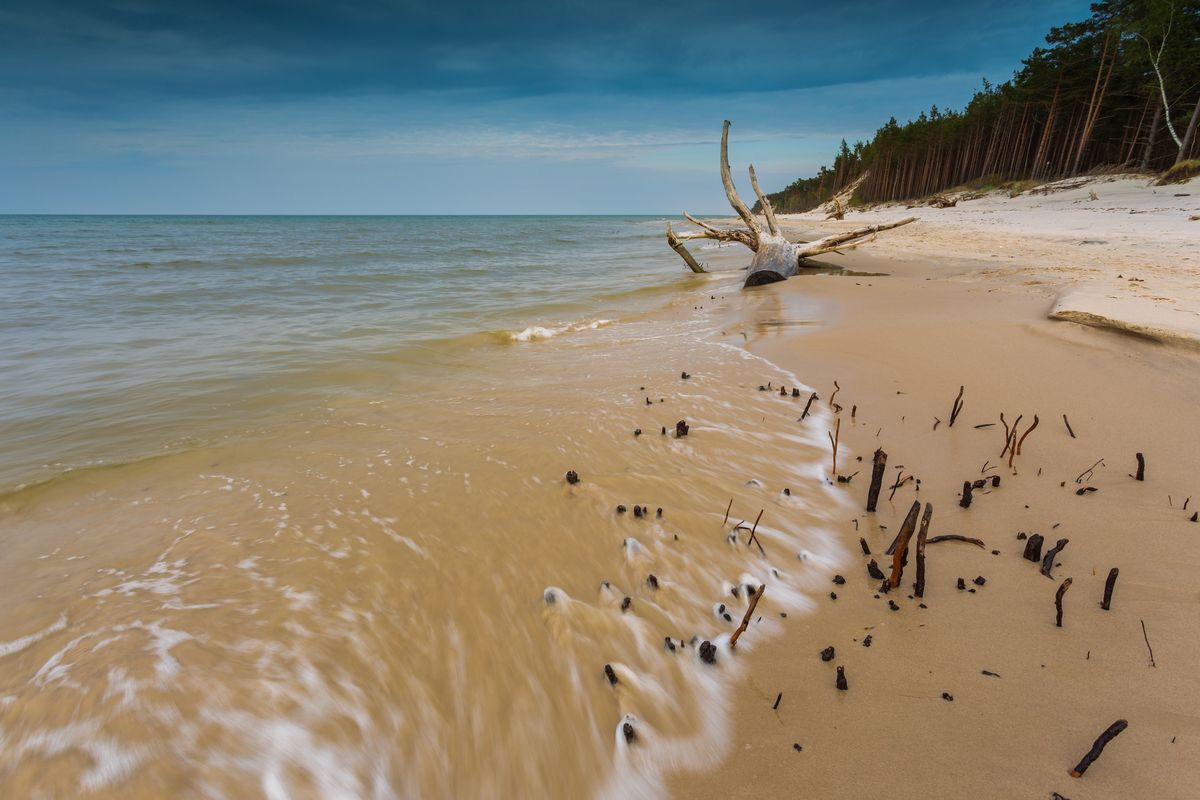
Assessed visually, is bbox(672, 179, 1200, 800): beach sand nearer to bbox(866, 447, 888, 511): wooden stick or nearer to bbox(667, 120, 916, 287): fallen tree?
bbox(866, 447, 888, 511): wooden stick

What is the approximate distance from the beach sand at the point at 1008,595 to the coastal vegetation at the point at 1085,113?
651 inches

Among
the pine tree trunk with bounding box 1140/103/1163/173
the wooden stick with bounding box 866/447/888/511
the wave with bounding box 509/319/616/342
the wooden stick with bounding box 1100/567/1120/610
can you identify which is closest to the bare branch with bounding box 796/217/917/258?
the wave with bounding box 509/319/616/342

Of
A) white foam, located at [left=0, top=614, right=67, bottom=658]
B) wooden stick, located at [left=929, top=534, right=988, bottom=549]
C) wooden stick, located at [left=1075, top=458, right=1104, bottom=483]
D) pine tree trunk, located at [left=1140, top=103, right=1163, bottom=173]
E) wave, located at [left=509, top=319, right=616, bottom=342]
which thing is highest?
pine tree trunk, located at [left=1140, top=103, right=1163, bottom=173]

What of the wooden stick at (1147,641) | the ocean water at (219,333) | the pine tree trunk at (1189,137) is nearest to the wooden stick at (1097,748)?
the wooden stick at (1147,641)

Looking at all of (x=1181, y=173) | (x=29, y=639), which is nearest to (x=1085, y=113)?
(x=1181, y=173)

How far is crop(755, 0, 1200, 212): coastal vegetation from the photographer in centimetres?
2905

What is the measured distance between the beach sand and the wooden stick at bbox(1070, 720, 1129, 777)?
0.03m

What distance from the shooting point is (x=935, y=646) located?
2148 mm

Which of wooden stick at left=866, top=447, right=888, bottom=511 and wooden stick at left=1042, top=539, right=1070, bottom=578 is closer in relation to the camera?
wooden stick at left=1042, top=539, right=1070, bottom=578

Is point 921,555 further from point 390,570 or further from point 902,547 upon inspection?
point 390,570

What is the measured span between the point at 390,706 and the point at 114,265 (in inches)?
1091

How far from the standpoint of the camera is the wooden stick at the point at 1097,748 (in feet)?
5.13

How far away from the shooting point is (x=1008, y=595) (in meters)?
2.36

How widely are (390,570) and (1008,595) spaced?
119 inches
